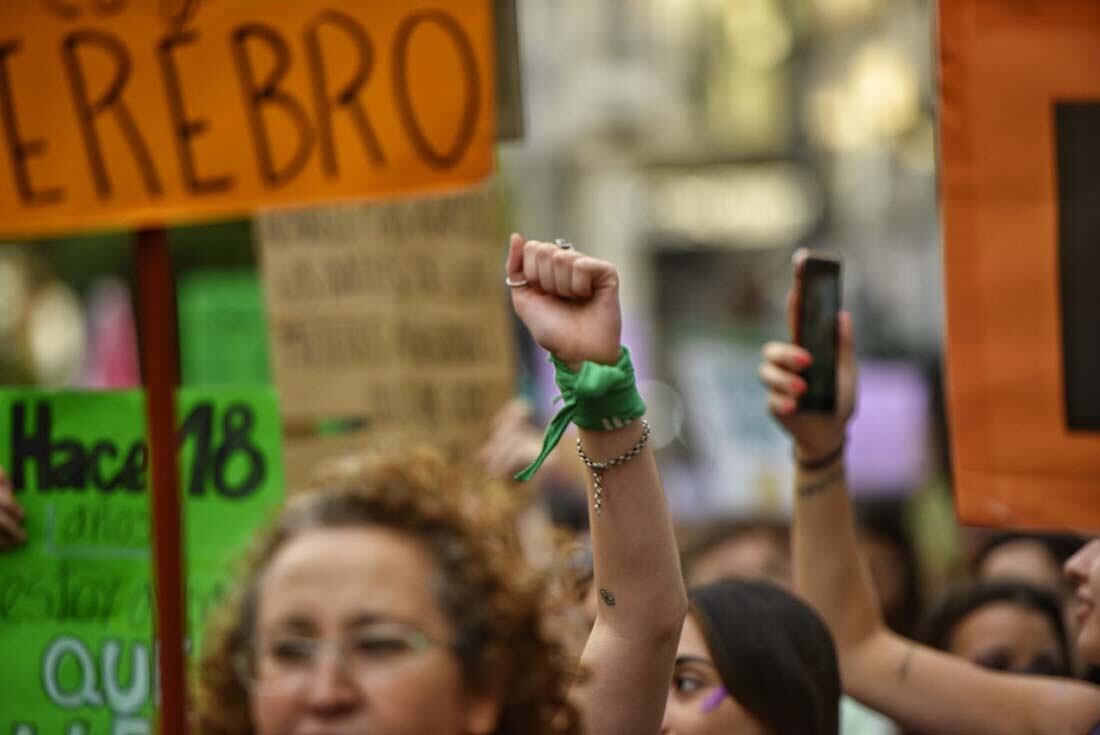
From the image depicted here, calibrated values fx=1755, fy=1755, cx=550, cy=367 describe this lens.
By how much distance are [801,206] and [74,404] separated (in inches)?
1696

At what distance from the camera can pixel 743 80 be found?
45.2 metres

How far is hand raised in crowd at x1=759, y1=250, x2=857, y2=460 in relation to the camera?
3332 millimetres

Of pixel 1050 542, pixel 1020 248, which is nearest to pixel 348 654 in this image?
pixel 1020 248

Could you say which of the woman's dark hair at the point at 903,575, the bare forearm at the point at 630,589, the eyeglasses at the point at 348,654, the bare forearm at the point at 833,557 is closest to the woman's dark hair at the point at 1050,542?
the woman's dark hair at the point at 903,575

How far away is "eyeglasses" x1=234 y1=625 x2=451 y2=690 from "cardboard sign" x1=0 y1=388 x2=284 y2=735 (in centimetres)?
134

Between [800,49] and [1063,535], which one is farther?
[800,49]

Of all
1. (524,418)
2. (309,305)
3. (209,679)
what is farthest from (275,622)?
(309,305)

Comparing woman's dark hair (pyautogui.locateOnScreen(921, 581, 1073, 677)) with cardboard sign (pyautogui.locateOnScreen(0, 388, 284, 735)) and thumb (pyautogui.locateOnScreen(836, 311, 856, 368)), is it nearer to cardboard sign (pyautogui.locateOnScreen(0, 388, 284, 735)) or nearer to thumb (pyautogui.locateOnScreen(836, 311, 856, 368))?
thumb (pyautogui.locateOnScreen(836, 311, 856, 368))

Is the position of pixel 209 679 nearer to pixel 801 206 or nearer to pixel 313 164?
pixel 313 164

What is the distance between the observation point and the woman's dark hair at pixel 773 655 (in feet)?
9.53

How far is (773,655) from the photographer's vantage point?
294cm

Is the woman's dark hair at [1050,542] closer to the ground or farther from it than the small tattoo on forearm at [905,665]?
closer to the ground

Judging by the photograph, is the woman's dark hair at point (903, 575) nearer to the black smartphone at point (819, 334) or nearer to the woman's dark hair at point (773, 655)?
the black smartphone at point (819, 334)

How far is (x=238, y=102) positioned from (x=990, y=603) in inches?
81.8
